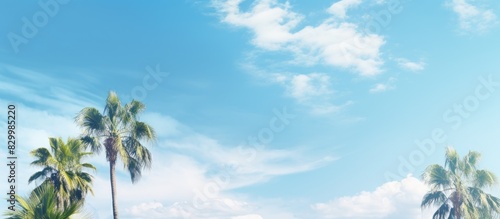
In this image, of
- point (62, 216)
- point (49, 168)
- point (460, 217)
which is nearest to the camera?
point (62, 216)

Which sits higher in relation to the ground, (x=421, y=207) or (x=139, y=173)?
(x=139, y=173)

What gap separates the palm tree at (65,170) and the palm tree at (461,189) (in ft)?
86.4

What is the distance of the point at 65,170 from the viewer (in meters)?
30.0

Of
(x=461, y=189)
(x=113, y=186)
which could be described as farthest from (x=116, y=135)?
(x=461, y=189)

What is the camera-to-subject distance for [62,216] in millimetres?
18703

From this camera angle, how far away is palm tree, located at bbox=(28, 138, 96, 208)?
2950cm

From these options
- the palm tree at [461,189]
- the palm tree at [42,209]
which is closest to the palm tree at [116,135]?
the palm tree at [42,209]

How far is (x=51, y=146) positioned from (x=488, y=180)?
33070 mm

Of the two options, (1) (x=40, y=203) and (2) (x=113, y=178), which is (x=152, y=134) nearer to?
(2) (x=113, y=178)

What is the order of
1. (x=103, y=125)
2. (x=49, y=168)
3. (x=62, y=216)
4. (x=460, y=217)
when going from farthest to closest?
(x=460, y=217) → (x=103, y=125) → (x=49, y=168) → (x=62, y=216)

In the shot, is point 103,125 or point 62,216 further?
point 103,125

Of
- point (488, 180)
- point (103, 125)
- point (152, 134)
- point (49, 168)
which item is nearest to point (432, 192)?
point (488, 180)

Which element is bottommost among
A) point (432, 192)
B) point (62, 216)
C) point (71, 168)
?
point (62, 216)

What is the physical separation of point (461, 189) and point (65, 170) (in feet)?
96.7
